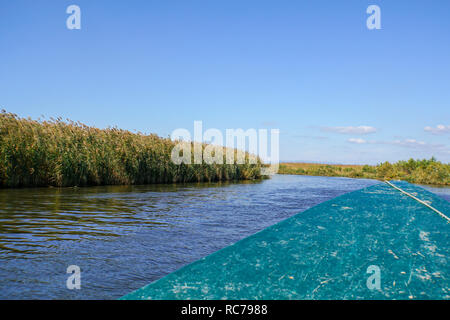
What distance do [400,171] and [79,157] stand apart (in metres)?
23.5

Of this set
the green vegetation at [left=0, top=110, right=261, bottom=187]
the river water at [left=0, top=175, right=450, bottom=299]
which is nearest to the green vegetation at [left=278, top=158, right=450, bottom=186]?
the green vegetation at [left=0, top=110, right=261, bottom=187]

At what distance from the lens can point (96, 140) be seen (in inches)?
585

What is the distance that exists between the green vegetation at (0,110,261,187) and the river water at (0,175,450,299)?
2.32 meters

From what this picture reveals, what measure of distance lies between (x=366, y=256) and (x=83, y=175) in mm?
12306

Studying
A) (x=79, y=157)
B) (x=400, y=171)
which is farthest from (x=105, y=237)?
(x=400, y=171)

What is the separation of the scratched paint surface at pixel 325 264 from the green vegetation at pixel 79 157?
1078 cm

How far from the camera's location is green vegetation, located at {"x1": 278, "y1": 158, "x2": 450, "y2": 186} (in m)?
24.3

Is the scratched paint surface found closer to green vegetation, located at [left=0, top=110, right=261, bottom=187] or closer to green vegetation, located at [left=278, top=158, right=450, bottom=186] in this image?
green vegetation, located at [left=0, top=110, right=261, bottom=187]

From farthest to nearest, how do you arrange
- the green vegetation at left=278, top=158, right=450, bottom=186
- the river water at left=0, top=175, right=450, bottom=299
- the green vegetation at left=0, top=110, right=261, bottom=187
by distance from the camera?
the green vegetation at left=278, top=158, right=450, bottom=186 < the green vegetation at left=0, top=110, right=261, bottom=187 < the river water at left=0, top=175, right=450, bottom=299

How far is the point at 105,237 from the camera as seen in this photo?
5.49m

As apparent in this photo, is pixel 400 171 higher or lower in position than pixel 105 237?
higher

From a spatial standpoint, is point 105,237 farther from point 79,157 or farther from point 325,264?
point 79,157

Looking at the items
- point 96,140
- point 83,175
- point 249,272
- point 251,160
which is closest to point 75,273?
point 249,272

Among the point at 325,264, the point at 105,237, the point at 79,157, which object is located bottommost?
the point at 105,237
